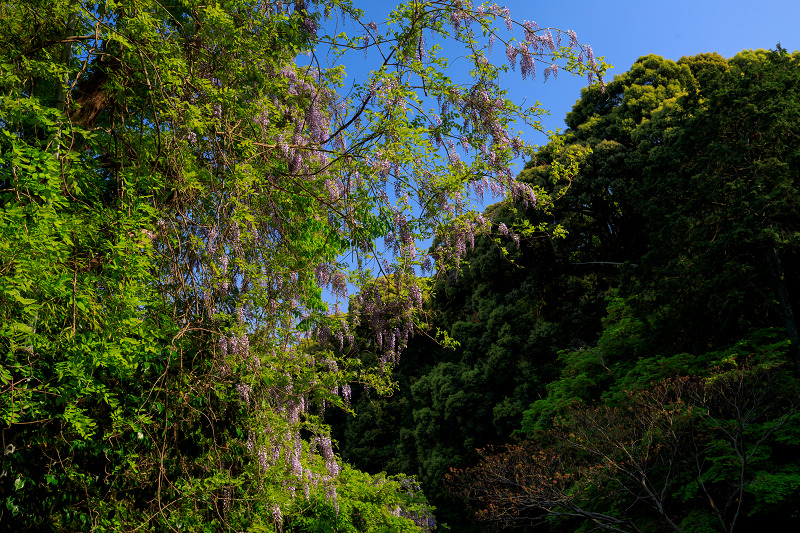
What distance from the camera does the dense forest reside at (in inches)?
162

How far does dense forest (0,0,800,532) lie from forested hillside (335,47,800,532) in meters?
0.08

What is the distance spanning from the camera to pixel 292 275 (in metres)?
5.65

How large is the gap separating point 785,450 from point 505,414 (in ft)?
23.9

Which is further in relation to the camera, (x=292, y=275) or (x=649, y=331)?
(x=649, y=331)

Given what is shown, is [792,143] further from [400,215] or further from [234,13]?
[234,13]

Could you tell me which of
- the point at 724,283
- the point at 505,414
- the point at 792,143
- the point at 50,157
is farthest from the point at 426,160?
the point at 505,414

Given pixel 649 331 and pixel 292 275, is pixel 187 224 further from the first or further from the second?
pixel 649 331

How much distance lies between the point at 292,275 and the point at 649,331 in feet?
34.1

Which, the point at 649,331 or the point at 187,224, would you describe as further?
the point at 649,331

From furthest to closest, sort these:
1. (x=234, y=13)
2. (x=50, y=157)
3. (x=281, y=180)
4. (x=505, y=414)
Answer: (x=505, y=414) < (x=281, y=180) < (x=234, y=13) < (x=50, y=157)

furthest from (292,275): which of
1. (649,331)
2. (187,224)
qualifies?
(649,331)

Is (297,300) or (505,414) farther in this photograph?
(505,414)

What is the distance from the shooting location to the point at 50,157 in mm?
3715

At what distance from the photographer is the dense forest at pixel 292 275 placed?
4125 mm
